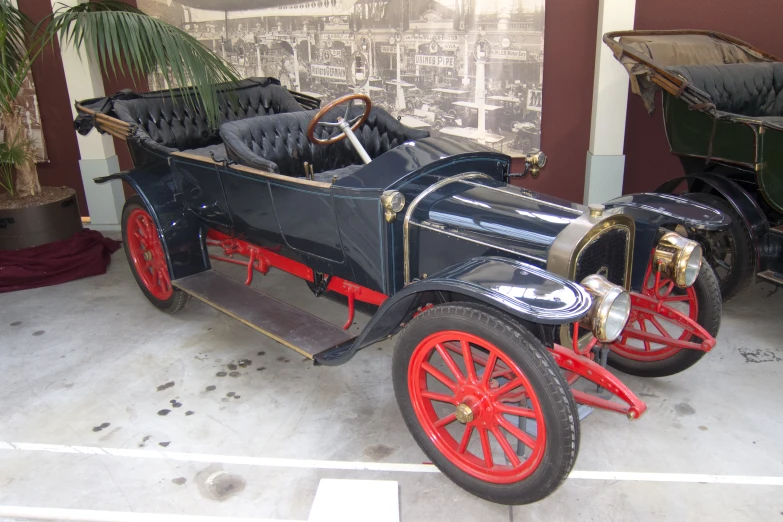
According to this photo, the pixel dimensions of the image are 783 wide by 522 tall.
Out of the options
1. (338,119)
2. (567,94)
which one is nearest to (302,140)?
(338,119)

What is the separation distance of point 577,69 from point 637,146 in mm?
846

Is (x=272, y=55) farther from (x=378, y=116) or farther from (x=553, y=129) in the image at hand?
(x=553, y=129)

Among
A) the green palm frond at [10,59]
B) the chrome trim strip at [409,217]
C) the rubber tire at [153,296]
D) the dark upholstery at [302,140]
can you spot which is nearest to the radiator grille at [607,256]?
the chrome trim strip at [409,217]

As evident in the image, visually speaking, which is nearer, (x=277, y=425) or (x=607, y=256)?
(x=607, y=256)

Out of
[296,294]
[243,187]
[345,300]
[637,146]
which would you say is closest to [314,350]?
[345,300]

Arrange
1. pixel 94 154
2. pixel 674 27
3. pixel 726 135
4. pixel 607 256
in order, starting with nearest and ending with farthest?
pixel 607 256
pixel 726 135
pixel 674 27
pixel 94 154

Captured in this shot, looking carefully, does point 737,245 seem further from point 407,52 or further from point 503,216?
point 407,52

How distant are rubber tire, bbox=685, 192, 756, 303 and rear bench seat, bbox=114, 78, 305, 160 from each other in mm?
2917

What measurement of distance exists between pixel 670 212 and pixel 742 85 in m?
1.88

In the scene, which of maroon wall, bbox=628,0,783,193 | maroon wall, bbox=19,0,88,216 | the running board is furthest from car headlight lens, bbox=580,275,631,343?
maroon wall, bbox=19,0,88,216

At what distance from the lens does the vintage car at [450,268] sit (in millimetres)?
2258

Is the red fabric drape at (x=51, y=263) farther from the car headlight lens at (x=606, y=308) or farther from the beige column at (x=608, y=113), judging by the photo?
the beige column at (x=608, y=113)

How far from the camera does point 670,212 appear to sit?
9.52ft

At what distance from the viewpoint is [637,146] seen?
213 inches
